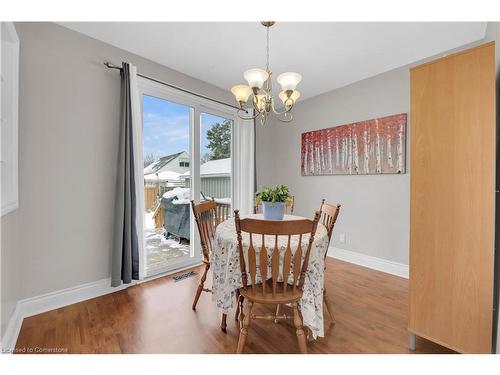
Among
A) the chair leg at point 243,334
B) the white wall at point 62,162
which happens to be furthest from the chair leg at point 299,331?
the white wall at point 62,162

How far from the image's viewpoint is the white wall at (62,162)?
1.92 meters

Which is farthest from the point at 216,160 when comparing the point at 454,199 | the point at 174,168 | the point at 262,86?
the point at 454,199

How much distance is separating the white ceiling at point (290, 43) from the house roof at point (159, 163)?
1080 millimetres

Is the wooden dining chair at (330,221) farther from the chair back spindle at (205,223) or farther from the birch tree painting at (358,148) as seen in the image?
the birch tree painting at (358,148)

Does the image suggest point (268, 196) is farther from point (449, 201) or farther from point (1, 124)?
point (1, 124)

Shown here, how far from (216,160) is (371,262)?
8.49 ft

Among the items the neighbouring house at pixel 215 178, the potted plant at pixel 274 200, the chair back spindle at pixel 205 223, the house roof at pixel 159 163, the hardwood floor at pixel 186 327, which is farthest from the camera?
the neighbouring house at pixel 215 178

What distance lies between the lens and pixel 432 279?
1470 millimetres

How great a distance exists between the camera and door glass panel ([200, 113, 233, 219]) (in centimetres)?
337

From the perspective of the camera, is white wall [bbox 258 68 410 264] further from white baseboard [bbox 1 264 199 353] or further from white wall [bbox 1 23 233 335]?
white baseboard [bbox 1 264 199 353]

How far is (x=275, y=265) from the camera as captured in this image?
1399mm

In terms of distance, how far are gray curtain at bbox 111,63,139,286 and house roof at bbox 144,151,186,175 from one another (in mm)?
403

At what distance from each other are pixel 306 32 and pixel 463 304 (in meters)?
2.36
